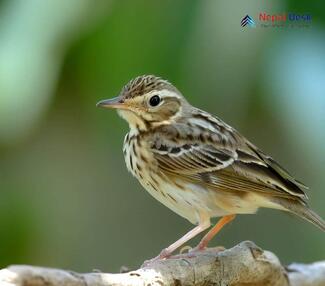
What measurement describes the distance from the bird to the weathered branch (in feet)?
1.31

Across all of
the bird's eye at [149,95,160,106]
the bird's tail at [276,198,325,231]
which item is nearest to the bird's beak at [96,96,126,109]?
the bird's eye at [149,95,160,106]

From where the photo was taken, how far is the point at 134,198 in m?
9.27

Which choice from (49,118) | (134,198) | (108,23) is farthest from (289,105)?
(134,198)

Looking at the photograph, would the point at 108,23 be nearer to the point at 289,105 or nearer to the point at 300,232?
the point at 289,105

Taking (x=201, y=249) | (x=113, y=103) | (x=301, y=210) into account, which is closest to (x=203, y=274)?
(x=201, y=249)

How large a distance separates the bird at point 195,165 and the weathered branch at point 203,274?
399 millimetres

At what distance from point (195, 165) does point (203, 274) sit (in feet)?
3.81

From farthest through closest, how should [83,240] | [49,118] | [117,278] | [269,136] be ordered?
[83,240]
[269,136]
[49,118]
[117,278]

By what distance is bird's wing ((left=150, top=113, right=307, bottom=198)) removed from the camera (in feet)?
18.5

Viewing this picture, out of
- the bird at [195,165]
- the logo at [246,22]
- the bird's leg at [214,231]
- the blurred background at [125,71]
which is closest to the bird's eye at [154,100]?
the bird at [195,165]

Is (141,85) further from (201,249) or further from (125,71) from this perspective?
(201,249)

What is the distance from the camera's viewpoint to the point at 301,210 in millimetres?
5609

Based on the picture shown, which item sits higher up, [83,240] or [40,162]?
[40,162]

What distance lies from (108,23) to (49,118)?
2.12m
